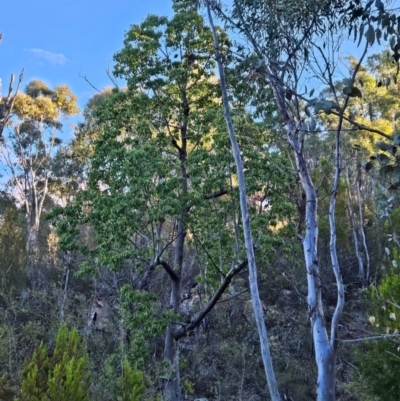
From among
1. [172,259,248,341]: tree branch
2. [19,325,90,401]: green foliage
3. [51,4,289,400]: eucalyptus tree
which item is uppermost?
[51,4,289,400]: eucalyptus tree

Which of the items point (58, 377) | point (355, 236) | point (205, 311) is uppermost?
point (355, 236)

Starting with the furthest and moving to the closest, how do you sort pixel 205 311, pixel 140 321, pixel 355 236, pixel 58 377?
pixel 355 236, pixel 205 311, pixel 140 321, pixel 58 377

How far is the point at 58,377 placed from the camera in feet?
11.3

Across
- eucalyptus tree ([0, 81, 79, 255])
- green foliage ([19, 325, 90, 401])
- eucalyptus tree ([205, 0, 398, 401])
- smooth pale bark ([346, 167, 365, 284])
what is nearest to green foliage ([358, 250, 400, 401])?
eucalyptus tree ([205, 0, 398, 401])

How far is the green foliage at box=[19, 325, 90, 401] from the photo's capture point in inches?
133

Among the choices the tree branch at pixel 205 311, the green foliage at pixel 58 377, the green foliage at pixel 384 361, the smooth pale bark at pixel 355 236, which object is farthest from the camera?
the smooth pale bark at pixel 355 236

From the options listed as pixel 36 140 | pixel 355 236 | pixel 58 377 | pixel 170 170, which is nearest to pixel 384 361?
pixel 58 377

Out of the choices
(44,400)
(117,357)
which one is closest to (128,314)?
(117,357)

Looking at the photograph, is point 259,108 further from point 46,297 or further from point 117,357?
point 46,297

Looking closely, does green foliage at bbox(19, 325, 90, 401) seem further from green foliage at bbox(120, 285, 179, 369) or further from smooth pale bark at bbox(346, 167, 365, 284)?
smooth pale bark at bbox(346, 167, 365, 284)

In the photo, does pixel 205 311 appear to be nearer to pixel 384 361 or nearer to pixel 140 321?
pixel 140 321

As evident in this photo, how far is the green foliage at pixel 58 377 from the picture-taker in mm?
3367

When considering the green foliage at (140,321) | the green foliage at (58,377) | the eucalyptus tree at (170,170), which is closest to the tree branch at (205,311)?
the eucalyptus tree at (170,170)

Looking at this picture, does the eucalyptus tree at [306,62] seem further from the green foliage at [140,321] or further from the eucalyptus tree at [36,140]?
the eucalyptus tree at [36,140]
